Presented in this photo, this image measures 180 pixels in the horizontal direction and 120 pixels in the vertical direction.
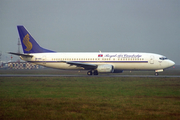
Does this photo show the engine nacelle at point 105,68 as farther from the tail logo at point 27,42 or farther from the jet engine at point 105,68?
the tail logo at point 27,42

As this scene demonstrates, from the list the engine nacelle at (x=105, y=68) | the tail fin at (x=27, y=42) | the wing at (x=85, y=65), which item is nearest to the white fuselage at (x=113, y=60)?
the wing at (x=85, y=65)

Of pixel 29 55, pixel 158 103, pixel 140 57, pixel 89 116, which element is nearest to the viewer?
pixel 89 116

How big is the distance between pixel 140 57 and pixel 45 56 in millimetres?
16817

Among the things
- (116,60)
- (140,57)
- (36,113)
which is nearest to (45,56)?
(116,60)

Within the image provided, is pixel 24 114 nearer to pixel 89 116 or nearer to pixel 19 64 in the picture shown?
pixel 89 116

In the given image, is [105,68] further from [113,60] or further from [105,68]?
[113,60]

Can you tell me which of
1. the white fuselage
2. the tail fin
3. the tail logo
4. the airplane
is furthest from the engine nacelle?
the tail logo

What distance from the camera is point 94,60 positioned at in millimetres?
40281

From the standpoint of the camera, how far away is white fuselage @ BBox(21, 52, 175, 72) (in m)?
38.6

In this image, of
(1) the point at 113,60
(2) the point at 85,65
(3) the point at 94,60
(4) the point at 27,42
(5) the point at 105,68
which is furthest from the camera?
(4) the point at 27,42

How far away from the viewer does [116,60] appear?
129 feet

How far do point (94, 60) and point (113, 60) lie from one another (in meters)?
3.33

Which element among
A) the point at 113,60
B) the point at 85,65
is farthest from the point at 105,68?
the point at 85,65

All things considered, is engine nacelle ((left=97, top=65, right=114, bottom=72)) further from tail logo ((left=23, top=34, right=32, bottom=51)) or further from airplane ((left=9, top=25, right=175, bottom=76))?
tail logo ((left=23, top=34, right=32, bottom=51))
